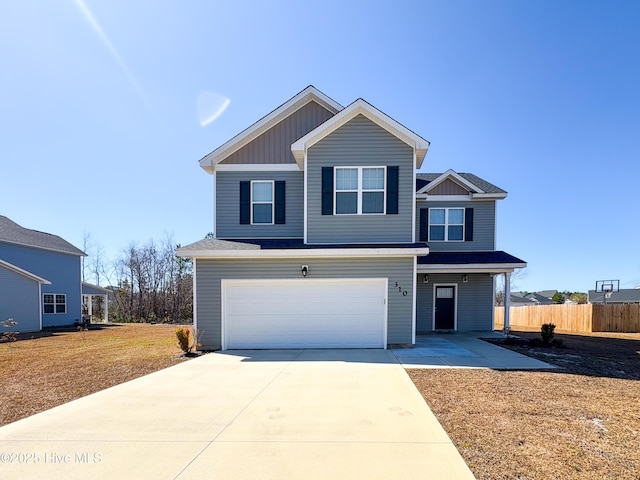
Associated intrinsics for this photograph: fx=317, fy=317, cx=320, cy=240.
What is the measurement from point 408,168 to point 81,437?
9.36 metres

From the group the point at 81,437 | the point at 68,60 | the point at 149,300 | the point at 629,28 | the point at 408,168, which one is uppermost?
the point at 629,28

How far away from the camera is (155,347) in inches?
411

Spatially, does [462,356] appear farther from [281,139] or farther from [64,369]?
[64,369]

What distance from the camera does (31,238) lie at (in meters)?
20.1

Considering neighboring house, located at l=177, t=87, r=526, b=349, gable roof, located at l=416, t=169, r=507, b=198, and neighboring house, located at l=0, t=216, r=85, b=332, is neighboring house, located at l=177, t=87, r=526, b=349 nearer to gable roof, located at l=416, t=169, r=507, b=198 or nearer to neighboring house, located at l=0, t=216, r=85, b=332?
gable roof, located at l=416, t=169, r=507, b=198

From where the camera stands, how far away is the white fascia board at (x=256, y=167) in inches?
428

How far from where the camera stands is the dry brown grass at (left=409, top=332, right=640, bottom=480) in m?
3.18

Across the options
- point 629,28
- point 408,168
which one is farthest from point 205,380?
point 629,28

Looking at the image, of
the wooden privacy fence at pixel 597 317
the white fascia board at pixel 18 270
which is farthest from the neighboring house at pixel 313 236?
the white fascia board at pixel 18 270

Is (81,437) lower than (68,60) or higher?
lower

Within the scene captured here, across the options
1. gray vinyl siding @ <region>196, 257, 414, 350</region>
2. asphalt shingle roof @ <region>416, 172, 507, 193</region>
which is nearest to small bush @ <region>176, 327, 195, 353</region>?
gray vinyl siding @ <region>196, 257, 414, 350</region>

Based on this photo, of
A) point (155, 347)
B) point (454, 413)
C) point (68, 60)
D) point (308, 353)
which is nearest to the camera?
point (454, 413)

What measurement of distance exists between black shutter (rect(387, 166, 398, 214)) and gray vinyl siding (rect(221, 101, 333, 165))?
340cm

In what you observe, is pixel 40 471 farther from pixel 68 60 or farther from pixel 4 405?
pixel 68 60
